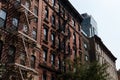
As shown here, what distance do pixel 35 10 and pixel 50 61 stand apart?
6959 millimetres

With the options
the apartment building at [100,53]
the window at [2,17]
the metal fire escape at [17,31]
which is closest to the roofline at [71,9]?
the apartment building at [100,53]

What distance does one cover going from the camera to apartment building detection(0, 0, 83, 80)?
829 inches

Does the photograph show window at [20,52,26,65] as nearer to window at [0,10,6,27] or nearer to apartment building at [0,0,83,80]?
apartment building at [0,0,83,80]

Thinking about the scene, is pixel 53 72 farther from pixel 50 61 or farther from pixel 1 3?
pixel 1 3

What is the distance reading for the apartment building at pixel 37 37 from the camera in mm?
Answer: 21047

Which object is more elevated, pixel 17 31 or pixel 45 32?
pixel 45 32

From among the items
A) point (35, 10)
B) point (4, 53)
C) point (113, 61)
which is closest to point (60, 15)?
point (35, 10)

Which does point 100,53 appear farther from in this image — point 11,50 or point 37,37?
point 11,50

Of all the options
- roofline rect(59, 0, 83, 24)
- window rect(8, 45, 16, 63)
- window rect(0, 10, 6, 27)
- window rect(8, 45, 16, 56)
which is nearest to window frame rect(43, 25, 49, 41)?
window rect(8, 45, 16, 56)

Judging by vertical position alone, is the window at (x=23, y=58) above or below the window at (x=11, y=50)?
below

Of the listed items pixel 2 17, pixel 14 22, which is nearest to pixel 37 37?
pixel 14 22

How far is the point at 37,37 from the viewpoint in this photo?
2725 centimetres

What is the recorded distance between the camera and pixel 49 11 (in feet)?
105

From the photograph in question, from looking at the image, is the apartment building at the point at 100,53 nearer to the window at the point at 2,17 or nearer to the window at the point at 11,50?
the window at the point at 11,50
